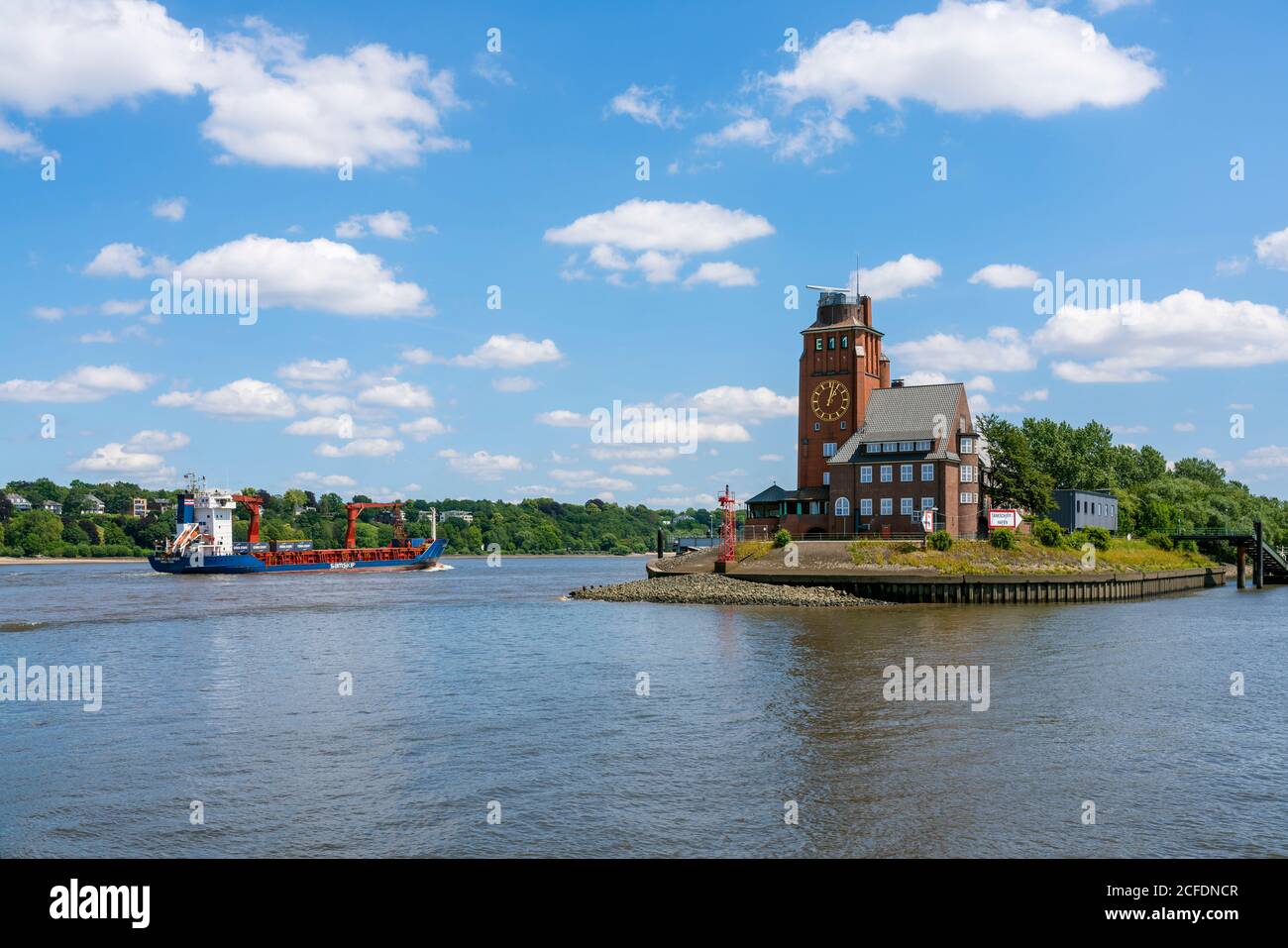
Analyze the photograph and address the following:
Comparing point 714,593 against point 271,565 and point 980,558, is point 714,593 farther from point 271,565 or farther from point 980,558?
point 271,565

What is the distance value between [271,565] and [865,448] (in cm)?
8879

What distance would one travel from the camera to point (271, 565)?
13950 centimetres

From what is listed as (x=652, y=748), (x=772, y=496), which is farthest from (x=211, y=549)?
(x=652, y=748)

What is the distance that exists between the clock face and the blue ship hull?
264ft

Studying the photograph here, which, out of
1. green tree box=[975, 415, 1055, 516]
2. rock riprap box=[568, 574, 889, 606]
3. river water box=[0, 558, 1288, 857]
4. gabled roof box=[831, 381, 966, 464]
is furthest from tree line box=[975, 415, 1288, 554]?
river water box=[0, 558, 1288, 857]

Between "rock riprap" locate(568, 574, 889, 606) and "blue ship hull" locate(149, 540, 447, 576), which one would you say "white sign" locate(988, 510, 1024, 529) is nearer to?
"rock riprap" locate(568, 574, 889, 606)

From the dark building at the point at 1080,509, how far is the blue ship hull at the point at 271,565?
93.6 meters

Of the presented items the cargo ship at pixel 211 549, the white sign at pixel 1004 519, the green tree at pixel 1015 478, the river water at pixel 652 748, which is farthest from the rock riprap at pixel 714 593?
the cargo ship at pixel 211 549

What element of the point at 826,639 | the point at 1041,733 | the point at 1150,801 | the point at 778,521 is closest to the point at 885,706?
the point at 1041,733

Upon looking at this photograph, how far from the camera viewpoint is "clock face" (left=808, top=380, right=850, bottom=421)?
9325 centimetres

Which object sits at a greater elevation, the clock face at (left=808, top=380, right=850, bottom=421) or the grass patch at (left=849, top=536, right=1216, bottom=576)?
the clock face at (left=808, top=380, right=850, bottom=421)

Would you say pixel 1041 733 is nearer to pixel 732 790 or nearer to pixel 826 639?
pixel 732 790

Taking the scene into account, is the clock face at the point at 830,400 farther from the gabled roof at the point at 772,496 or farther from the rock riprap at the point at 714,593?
the rock riprap at the point at 714,593
